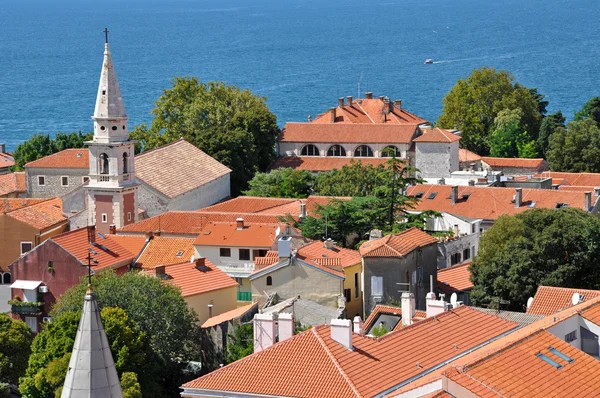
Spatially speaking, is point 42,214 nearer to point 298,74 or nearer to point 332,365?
point 332,365

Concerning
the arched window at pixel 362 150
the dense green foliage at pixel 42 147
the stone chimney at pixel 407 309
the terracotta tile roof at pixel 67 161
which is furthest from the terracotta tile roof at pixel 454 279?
the dense green foliage at pixel 42 147

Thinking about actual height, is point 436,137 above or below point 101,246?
above

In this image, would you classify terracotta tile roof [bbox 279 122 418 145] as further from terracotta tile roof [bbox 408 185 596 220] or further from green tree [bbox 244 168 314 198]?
terracotta tile roof [bbox 408 185 596 220]

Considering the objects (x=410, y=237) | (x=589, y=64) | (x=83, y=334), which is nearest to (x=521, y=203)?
(x=410, y=237)

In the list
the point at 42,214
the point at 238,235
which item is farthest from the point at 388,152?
the point at 238,235

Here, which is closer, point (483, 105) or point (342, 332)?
point (342, 332)

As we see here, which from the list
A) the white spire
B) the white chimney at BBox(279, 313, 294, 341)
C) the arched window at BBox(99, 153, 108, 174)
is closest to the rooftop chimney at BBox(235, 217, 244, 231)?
the arched window at BBox(99, 153, 108, 174)
